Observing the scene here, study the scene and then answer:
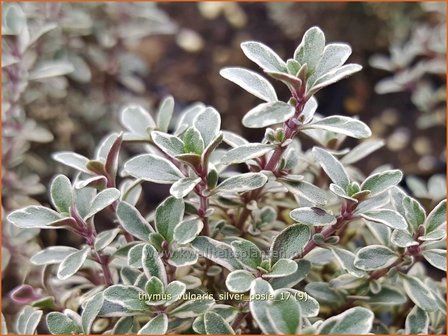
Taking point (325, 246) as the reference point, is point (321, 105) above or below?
below

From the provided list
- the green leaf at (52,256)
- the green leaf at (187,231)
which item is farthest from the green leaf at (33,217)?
the green leaf at (187,231)

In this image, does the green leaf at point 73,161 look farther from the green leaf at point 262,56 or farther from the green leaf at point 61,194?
the green leaf at point 262,56

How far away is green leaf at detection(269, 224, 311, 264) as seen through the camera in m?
1.05

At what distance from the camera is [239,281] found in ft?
3.20

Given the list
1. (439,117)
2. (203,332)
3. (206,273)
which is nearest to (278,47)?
(439,117)

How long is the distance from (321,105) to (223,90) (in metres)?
0.50

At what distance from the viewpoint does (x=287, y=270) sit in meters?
0.98

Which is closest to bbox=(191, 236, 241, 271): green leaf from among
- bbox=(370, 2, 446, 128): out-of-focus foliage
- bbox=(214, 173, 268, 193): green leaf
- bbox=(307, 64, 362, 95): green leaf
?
bbox=(214, 173, 268, 193): green leaf

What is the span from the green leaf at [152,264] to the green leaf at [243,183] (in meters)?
0.17

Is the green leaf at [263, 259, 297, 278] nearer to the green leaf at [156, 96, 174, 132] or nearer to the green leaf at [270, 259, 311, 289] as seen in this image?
the green leaf at [270, 259, 311, 289]

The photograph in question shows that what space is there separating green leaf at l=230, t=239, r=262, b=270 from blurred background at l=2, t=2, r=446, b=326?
659mm

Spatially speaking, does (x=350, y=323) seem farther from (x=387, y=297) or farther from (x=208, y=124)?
(x=208, y=124)

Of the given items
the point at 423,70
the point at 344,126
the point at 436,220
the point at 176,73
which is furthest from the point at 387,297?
the point at 176,73

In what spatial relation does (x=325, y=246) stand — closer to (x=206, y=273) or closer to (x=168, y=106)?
(x=206, y=273)
